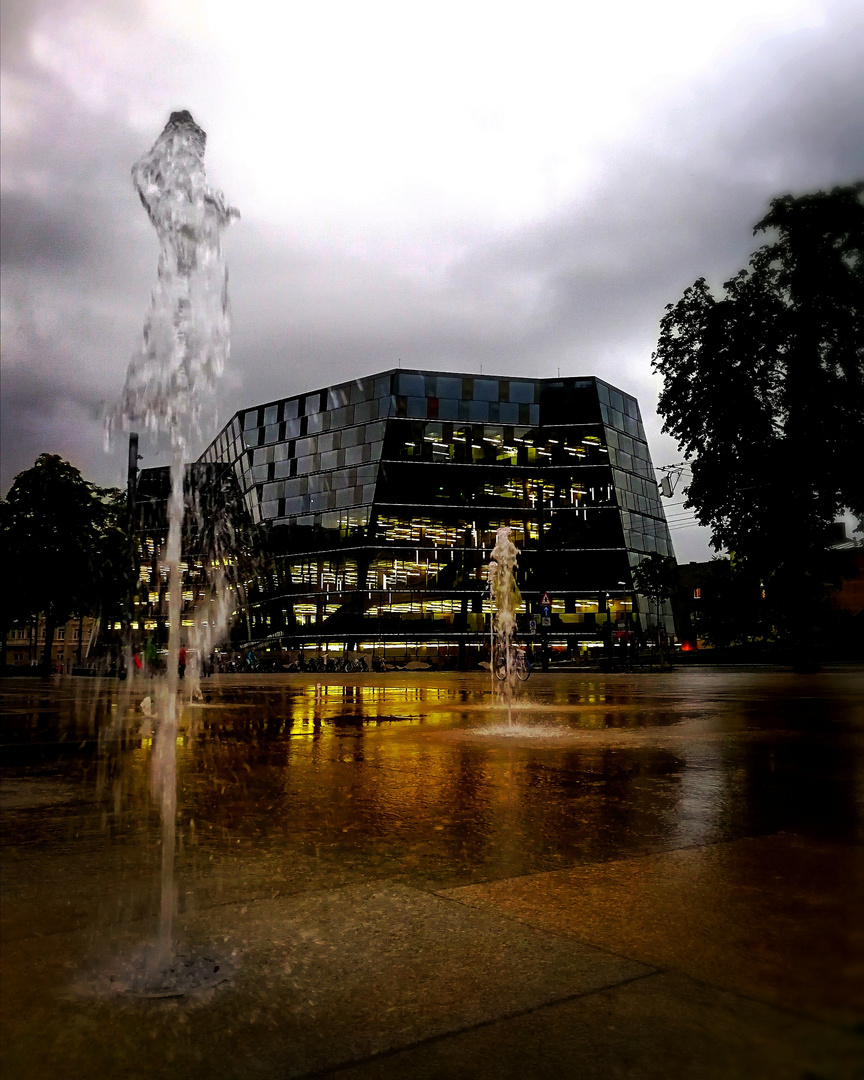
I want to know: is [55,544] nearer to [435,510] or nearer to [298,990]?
[435,510]

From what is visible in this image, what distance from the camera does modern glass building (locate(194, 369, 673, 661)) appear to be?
65.5 m

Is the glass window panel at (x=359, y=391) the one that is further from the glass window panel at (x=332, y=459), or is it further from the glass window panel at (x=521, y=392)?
the glass window panel at (x=521, y=392)

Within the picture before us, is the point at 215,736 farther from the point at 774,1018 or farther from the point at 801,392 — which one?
the point at 801,392

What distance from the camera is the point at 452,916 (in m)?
3.79

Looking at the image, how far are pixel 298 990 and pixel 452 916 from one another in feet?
3.24

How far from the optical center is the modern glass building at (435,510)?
215 ft

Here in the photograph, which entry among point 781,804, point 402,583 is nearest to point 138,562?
point 402,583

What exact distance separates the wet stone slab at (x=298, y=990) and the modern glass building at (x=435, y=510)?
60.4 m

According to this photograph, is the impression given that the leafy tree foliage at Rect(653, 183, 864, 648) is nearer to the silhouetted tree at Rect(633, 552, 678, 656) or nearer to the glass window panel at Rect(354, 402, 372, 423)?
the silhouetted tree at Rect(633, 552, 678, 656)

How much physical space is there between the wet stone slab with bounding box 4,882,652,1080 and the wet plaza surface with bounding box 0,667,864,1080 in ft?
0.04

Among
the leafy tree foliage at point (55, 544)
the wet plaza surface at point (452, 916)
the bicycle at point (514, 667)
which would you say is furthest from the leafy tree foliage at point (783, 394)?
the leafy tree foliage at point (55, 544)

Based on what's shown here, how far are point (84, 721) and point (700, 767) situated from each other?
11.0 meters

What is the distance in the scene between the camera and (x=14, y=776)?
8.23m

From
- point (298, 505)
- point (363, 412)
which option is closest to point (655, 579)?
point (363, 412)
